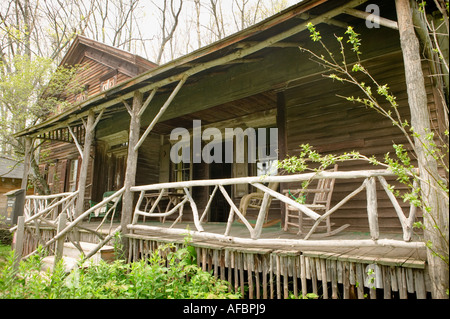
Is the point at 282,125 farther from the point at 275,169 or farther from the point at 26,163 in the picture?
the point at 26,163

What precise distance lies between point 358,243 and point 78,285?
279 centimetres

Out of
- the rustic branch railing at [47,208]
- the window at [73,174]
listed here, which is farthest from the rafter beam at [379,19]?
the window at [73,174]

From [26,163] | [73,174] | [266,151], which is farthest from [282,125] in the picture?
[73,174]

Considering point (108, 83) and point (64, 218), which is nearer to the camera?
point (64, 218)

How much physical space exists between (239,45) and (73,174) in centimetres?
980

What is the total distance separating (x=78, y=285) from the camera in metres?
2.93

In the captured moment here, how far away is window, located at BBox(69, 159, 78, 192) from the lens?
35.6 ft

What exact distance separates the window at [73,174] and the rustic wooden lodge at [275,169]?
2934 millimetres

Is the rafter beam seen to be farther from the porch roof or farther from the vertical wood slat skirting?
the vertical wood slat skirting

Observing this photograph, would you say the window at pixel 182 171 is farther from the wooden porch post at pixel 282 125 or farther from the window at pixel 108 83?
the window at pixel 108 83

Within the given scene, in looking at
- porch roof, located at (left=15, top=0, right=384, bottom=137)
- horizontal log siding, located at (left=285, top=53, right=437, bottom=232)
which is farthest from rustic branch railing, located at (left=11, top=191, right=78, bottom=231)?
horizontal log siding, located at (left=285, top=53, right=437, bottom=232)

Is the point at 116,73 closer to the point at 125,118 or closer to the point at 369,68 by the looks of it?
the point at 125,118

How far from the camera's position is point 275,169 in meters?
3.59
